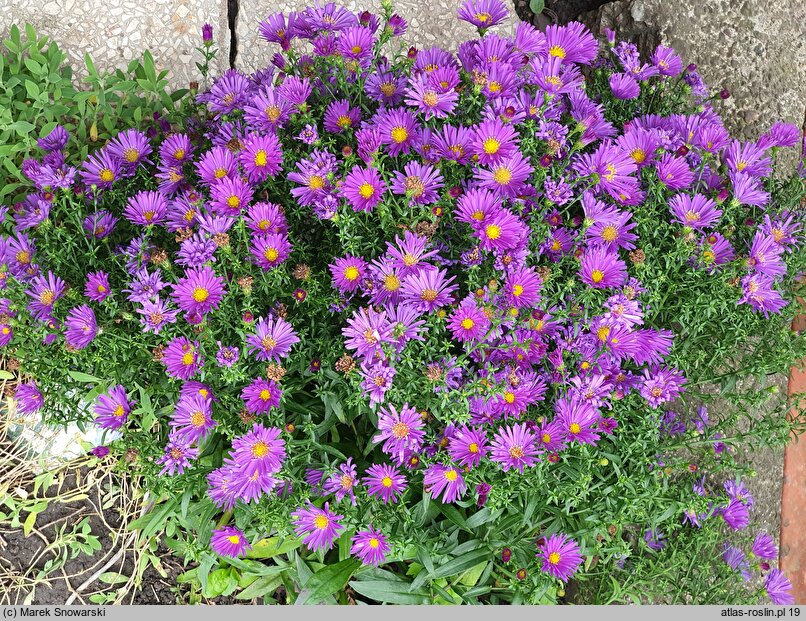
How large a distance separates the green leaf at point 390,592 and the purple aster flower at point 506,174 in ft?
3.58

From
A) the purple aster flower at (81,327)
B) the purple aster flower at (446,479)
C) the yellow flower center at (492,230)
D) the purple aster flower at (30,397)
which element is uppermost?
the yellow flower center at (492,230)

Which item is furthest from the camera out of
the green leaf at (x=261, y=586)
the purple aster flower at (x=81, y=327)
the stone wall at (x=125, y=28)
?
the stone wall at (x=125, y=28)

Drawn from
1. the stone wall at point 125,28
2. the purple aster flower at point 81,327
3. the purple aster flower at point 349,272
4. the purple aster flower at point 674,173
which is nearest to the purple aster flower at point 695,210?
the purple aster flower at point 674,173

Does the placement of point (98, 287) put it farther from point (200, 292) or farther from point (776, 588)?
point (776, 588)

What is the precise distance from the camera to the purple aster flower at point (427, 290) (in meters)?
1.42

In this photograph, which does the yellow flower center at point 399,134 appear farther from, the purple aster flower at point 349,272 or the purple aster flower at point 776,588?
the purple aster flower at point 776,588

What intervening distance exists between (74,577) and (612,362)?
1.68 metres

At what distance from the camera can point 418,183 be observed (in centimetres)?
144

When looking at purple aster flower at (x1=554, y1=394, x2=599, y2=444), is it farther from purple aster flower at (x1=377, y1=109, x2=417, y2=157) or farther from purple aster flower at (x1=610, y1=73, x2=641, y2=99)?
purple aster flower at (x1=610, y1=73, x2=641, y2=99)

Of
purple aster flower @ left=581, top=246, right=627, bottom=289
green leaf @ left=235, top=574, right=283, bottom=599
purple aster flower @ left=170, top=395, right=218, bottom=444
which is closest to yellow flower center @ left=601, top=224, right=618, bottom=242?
purple aster flower @ left=581, top=246, right=627, bottom=289

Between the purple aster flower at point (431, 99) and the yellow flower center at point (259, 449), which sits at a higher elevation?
the purple aster flower at point (431, 99)

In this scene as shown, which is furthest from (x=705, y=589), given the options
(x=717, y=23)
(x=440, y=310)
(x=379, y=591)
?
(x=717, y=23)

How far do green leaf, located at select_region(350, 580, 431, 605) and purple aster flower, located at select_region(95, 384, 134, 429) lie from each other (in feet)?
2.56

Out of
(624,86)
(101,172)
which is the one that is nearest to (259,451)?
(101,172)
